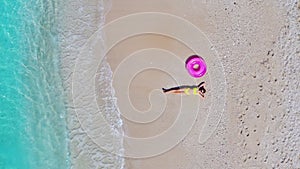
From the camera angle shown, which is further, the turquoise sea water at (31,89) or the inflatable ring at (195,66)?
the inflatable ring at (195,66)

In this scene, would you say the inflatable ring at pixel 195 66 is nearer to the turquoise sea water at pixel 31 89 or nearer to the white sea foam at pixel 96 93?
the white sea foam at pixel 96 93

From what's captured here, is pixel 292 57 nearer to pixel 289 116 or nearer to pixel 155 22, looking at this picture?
pixel 289 116

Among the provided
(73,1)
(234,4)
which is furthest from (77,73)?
(234,4)

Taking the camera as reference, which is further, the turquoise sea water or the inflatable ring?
the inflatable ring

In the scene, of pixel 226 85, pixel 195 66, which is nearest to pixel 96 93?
pixel 195 66

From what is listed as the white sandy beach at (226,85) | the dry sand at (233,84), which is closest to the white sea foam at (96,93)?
the white sandy beach at (226,85)

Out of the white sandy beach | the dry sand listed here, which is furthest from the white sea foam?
the dry sand

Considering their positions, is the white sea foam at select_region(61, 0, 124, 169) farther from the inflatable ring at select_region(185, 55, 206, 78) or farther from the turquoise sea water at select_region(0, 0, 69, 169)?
the inflatable ring at select_region(185, 55, 206, 78)
